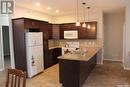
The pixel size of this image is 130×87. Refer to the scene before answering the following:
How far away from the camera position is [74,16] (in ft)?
22.3

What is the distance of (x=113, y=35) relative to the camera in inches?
272

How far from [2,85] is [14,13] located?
2.65 meters

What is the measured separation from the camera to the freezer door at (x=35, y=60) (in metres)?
4.42

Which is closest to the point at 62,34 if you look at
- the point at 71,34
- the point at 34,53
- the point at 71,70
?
the point at 71,34

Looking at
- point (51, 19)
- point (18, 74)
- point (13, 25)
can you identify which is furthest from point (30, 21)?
point (18, 74)

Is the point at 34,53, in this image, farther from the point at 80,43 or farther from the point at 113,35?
the point at 113,35

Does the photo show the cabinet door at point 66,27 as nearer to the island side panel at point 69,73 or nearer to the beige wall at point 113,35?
the beige wall at point 113,35

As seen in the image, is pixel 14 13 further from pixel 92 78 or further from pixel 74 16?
pixel 92 78

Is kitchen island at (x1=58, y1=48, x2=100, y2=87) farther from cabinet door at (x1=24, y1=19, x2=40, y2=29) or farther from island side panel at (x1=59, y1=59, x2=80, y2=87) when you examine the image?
cabinet door at (x1=24, y1=19, x2=40, y2=29)

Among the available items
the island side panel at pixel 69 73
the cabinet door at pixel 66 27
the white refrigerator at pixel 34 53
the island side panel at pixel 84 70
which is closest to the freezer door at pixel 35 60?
the white refrigerator at pixel 34 53

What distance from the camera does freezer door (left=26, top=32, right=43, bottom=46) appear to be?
434 cm

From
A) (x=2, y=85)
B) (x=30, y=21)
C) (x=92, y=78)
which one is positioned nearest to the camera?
(x=2, y=85)

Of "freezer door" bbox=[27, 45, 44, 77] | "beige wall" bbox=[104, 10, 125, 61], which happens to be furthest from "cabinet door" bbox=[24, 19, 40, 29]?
"beige wall" bbox=[104, 10, 125, 61]

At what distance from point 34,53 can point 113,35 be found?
15.2 ft
